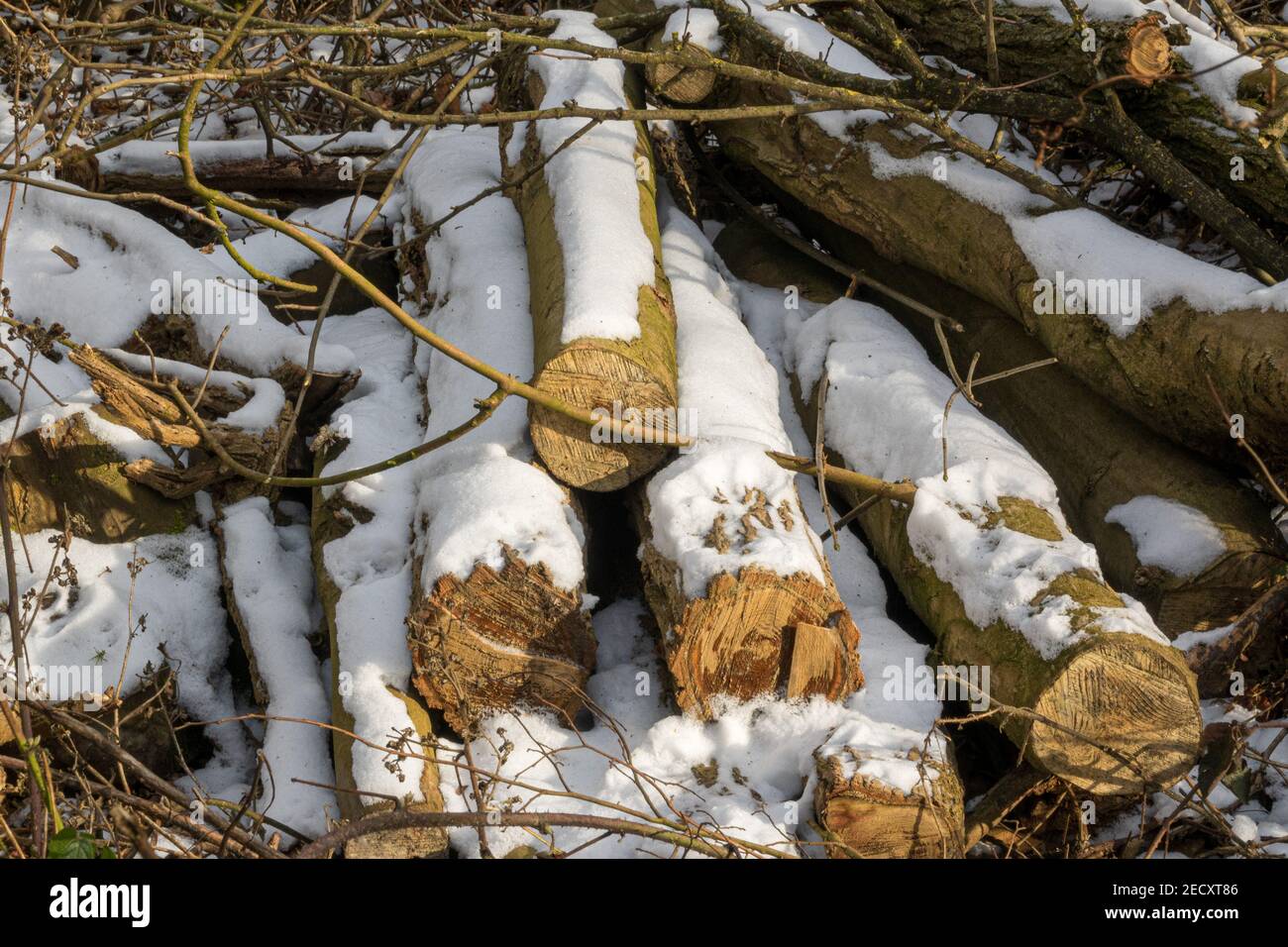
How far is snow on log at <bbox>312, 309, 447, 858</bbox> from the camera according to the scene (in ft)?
9.22

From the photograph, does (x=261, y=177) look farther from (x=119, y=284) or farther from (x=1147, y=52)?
(x=1147, y=52)

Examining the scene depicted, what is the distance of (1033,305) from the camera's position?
3629 mm

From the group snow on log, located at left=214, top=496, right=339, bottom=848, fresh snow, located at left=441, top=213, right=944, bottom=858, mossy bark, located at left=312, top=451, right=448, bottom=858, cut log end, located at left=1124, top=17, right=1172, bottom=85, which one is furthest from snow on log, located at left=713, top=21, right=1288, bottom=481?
snow on log, located at left=214, top=496, right=339, bottom=848

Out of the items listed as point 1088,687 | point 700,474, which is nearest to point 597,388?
point 700,474

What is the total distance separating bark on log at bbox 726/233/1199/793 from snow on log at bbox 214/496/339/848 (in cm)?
184

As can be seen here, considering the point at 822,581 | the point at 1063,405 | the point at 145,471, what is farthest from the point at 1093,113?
the point at 145,471

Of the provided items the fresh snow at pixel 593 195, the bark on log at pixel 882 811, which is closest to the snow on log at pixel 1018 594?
the bark on log at pixel 882 811

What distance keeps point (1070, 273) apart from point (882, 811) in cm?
190

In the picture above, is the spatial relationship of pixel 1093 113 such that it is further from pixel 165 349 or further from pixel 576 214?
pixel 165 349

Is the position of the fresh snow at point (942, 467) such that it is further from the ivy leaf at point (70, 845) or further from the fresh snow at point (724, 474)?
the ivy leaf at point (70, 845)

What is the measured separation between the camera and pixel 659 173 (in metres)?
5.09

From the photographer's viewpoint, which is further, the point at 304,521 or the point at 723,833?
the point at 304,521

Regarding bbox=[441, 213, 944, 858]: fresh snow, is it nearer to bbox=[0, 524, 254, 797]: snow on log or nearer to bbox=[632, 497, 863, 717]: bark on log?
bbox=[632, 497, 863, 717]: bark on log
